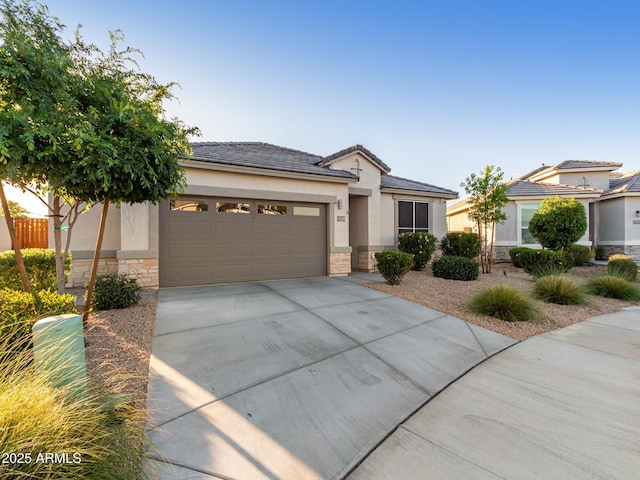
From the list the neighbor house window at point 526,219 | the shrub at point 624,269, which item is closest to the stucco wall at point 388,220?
the shrub at point 624,269

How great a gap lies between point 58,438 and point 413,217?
12.3 m

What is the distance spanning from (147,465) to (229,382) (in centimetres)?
114

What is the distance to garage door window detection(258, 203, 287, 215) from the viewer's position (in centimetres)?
864

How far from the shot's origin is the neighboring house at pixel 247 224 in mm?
7250

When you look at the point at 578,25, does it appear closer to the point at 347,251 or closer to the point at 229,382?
the point at 347,251

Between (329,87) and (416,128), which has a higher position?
(329,87)

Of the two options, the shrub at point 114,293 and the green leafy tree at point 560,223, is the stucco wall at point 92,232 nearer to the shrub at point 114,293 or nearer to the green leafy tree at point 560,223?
the shrub at point 114,293

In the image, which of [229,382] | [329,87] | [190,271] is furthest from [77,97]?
[329,87]

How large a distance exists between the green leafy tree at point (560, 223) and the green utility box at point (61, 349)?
1419cm

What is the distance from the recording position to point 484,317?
541 centimetres

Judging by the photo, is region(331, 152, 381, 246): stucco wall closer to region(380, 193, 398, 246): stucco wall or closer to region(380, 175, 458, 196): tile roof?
region(380, 193, 398, 246): stucco wall

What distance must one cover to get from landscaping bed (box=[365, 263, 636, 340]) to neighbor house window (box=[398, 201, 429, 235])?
2.82 m

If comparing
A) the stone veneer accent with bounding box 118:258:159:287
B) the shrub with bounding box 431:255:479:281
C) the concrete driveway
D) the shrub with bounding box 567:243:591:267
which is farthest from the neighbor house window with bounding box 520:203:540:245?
the stone veneer accent with bounding box 118:258:159:287

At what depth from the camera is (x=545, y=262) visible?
9.76m
